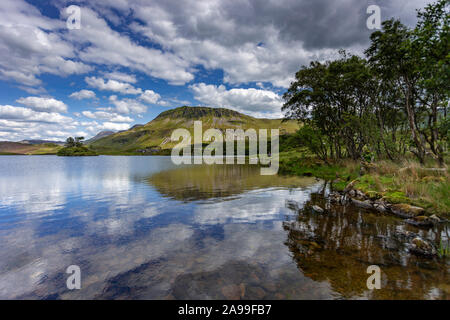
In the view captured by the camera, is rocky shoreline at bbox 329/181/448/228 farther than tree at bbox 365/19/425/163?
No

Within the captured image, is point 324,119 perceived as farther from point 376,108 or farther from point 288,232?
point 288,232

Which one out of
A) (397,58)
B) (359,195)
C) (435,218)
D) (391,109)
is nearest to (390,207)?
(435,218)

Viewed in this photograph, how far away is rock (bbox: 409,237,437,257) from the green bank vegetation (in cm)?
650

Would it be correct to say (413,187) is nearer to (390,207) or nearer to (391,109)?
(390,207)

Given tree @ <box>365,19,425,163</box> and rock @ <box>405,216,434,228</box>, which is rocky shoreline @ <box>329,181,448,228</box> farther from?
tree @ <box>365,19,425,163</box>

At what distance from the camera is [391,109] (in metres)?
33.5

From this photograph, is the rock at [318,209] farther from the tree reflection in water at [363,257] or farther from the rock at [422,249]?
the rock at [422,249]

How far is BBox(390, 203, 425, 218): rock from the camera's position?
13969 mm

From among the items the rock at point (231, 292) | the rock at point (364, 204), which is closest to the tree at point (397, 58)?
the rock at point (364, 204)

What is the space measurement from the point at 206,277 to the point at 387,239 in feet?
32.8

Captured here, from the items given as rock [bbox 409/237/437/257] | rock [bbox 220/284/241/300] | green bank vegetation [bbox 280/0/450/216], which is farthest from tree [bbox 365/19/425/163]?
rock [bbox 220/284/241/300]

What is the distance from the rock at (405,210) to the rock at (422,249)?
552 centimetres
